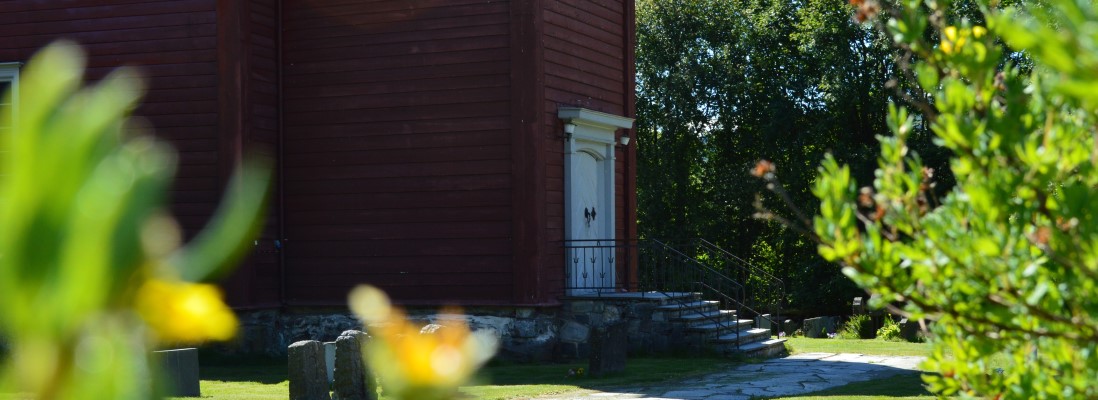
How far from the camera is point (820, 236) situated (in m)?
2.92

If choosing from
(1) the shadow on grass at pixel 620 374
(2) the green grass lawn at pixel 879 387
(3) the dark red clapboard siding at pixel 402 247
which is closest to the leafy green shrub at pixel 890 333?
(2) the green grass lawn at pixel 879 387

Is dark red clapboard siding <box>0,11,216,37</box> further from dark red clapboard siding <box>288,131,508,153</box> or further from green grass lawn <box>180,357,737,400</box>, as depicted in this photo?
green grass lawn <box>180,357,737,400</box>

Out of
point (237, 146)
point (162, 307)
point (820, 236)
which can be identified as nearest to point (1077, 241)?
point (820, 236)

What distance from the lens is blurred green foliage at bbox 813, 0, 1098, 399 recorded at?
8.73ft

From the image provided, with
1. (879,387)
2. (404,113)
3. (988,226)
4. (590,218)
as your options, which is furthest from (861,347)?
(988,226)

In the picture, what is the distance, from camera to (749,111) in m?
34.0

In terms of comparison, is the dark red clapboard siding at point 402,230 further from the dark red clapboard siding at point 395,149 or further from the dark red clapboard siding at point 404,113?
the dark red clapboard siding at point 404,113

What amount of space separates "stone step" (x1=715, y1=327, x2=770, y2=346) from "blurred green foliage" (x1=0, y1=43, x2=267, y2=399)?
16.3m

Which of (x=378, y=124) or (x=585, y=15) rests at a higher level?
(x=585, y=15)

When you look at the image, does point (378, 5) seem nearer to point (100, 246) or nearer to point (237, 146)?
point (237, 146)

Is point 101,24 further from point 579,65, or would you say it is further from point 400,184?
point 579,65

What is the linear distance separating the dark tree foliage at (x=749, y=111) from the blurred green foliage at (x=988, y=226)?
29.0 meters

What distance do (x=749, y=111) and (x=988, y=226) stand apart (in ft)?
104

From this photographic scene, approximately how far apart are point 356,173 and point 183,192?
241cm
